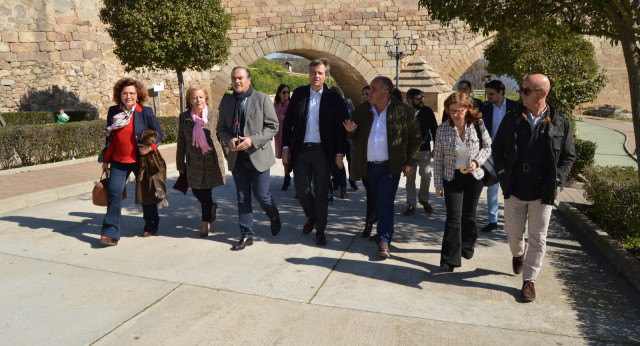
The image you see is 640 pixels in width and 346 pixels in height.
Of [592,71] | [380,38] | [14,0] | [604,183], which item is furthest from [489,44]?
[14,0]

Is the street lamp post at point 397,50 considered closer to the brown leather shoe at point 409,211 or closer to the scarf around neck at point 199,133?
the brown leather shoe at point 409,211

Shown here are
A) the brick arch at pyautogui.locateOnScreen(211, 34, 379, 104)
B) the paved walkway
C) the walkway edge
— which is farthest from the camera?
the brick arch at pyautogui.locateOnScreen(211, 34, 379, 104)

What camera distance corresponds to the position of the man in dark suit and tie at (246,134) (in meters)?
4.84

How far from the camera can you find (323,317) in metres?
3.36

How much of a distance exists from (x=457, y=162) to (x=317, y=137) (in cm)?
141

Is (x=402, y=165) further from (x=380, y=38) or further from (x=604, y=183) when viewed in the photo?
(x=380, y=38)

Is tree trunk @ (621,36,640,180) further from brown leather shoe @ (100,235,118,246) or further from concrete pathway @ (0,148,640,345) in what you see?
brown leather shoe @ (100,235,118,246)

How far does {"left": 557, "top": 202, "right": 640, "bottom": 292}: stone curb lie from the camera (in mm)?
4090

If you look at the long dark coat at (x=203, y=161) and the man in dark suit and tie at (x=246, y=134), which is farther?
the long dark coat at (x=203, y=161)

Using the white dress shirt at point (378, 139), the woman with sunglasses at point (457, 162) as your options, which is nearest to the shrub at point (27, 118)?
the white dress shirt at point (378, 139)

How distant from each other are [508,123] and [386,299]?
1625 mm

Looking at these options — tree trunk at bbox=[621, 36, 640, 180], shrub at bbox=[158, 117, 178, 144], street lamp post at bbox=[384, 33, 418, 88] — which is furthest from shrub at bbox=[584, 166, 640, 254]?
street lamp post at bbox=[384, 33, 418, 88]

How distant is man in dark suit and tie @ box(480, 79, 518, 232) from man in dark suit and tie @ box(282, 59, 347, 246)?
5.23 ft

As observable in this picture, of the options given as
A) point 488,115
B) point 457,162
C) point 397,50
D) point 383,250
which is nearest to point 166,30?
point 397,50
